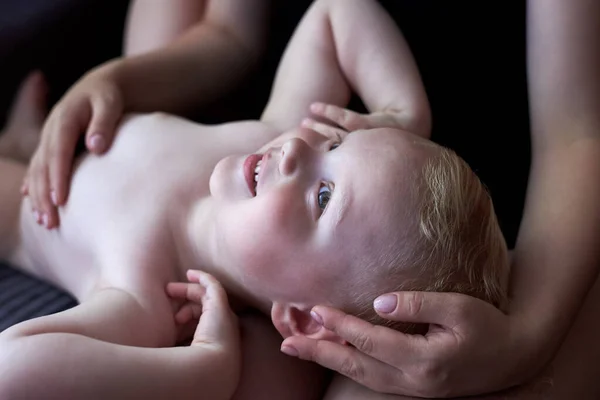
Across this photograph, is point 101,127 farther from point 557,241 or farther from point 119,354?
point 557,241

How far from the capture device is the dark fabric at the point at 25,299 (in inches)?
Answer: 35.0

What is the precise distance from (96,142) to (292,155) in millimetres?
331

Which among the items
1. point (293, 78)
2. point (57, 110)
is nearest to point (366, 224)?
point (293, 78)

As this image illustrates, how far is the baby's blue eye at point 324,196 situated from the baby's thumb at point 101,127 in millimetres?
365

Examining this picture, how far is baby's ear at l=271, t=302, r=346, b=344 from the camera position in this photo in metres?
0.78

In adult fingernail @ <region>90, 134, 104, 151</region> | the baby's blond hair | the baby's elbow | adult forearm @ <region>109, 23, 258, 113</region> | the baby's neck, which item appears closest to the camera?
the baby's elbow

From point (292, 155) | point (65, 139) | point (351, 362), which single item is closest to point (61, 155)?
point (65, 139)

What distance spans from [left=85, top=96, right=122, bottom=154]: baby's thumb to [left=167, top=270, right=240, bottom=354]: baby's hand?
252 mm

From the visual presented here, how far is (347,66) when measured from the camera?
104 cm

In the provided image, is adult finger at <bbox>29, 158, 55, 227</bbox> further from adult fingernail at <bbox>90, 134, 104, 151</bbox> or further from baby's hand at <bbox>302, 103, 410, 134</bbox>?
baby's hand at <bbox>302, 103, 410, 134</bbox>

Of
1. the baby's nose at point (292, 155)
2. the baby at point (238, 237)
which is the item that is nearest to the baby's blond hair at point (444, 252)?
the baby at point (238, 237)

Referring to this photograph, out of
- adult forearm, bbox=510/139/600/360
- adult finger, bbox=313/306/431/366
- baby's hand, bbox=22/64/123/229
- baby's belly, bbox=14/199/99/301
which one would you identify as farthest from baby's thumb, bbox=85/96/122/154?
adult forearm, bbox=510/139/600/360

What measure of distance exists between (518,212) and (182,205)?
1.87 ft

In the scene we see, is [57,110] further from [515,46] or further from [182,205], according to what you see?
[515,46]
